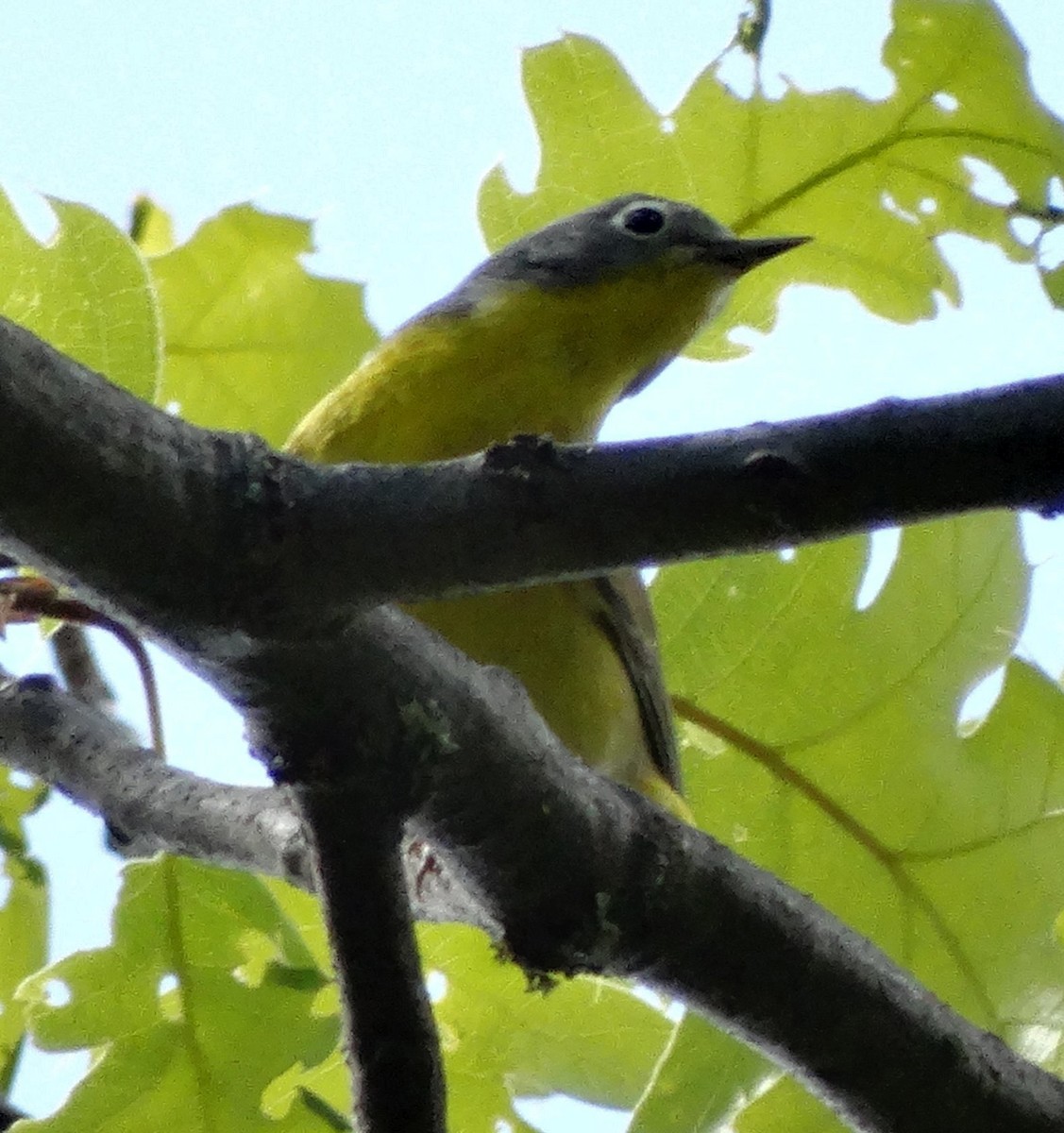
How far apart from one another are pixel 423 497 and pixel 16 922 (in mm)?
1926

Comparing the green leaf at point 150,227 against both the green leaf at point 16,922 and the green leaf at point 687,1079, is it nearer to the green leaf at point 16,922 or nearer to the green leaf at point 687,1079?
the green leaf at point 16,922

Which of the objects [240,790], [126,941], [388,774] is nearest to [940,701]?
[240,790]

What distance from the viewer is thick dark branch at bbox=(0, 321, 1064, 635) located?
1027 mm

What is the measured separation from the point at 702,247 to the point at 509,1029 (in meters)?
1.39

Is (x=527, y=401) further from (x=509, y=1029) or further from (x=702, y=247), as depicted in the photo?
(x=509, y=1029)

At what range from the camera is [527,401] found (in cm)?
246

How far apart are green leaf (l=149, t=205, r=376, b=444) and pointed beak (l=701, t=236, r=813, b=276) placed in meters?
0.65

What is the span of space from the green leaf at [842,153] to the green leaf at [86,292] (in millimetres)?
692

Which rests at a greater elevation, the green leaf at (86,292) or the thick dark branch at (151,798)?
the green leaf at (86,292)

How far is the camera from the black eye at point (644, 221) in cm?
282

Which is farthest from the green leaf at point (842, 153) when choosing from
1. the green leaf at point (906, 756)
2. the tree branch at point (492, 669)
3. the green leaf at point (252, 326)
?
the tree branch at point (492, 669)

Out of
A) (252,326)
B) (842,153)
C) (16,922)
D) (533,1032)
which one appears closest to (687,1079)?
(533,1032)

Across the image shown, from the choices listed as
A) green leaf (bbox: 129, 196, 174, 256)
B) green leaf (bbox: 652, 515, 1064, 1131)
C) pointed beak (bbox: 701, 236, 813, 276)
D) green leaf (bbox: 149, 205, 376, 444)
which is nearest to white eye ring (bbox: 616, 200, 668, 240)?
pointed beak (bbox: 701, 236, 813, 276)

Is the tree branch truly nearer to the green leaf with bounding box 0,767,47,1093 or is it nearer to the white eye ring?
the green leaf with bounding box 0,767,47,1093
